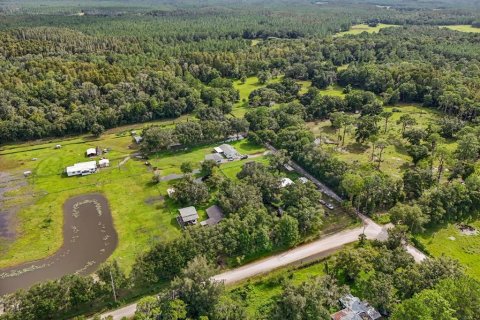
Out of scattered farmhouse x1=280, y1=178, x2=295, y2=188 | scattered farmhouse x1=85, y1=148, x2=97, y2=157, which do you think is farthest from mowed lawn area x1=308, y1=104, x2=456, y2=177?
scattered farmhouse x1=85, y1=148, x2=97, y2=157

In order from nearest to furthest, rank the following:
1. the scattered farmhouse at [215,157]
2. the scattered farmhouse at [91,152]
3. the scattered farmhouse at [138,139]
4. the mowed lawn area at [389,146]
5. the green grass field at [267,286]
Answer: the green grass field at [267,286] → the scattered farmhouse at [215,157] → the mowed lawn area at [389,146] → the scattered farmhouse at [91,152] → the scattered farmhouse at [138,139]

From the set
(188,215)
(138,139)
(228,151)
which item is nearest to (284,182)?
(188,215)

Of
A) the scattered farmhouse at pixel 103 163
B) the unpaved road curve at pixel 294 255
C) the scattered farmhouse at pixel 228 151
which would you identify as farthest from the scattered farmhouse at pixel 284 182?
the scattered farmhouse at pixel 103 163

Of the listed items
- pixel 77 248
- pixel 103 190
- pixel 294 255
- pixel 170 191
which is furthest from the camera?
pixel 103 190

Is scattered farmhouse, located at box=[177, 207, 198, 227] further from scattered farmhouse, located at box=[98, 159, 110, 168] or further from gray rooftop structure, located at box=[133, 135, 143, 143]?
gray rooftop structure, located at box=[133, 135, 143, 143]

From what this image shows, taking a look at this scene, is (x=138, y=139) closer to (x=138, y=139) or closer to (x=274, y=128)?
(x=138, y=139)

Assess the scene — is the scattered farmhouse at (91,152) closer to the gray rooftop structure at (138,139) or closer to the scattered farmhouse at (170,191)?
the gray rooftop structure at (138,139)

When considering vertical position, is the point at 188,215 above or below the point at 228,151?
above
